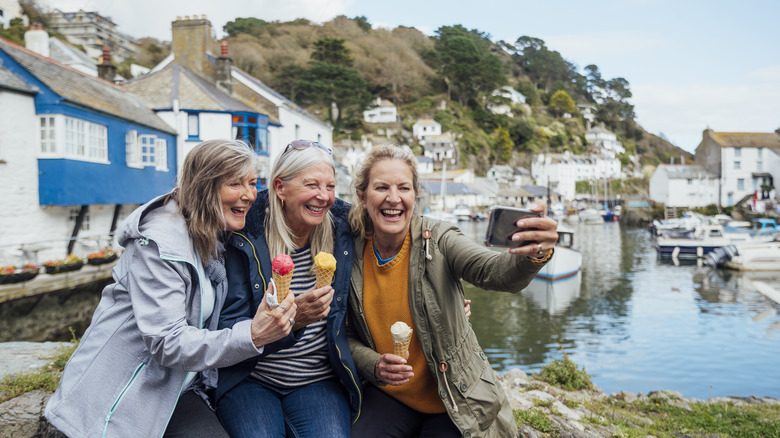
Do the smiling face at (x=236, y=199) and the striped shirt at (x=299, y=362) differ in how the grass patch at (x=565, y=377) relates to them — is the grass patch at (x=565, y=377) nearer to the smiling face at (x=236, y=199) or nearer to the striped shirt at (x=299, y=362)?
the striped shirt at (x=299, y=362)

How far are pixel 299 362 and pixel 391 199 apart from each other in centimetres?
103

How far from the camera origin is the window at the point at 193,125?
A: 2108 cm

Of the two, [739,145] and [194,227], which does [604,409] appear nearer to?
[194,227]

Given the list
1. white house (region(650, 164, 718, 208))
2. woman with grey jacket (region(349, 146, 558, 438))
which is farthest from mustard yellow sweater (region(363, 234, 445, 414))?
white house (region(650, 164, 718, 208))

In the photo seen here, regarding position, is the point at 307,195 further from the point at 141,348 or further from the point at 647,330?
the point at 647,330

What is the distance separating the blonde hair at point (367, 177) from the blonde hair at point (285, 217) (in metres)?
0.18

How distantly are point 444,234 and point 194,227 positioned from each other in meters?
1.30

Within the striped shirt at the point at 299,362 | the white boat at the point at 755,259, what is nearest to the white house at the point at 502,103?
the white boat at the point at 755,259

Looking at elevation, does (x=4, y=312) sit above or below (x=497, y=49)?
below

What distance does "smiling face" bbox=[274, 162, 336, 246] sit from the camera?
2.68 metres

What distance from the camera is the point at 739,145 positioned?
204 ft

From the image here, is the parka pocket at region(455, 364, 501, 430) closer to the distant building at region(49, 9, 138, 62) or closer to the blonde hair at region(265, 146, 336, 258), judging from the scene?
the blonde hair at region(265, 146, 336, 258)

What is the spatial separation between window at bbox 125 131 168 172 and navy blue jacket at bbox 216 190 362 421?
16924 millimetres

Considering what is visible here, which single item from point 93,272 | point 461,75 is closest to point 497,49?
point 461,75
